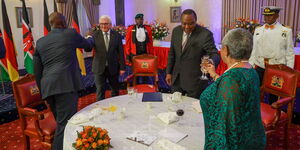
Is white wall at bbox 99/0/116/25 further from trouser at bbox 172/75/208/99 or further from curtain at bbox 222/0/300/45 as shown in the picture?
trouser at bbox 172/75/208/99

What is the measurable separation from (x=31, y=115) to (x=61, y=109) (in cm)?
30

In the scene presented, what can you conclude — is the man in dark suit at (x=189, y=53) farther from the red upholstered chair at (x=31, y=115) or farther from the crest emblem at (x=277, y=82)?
the red upholstered chair at (x=31, y=115)

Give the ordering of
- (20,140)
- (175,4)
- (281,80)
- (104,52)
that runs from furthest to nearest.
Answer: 1. (175,4)
2. (104,52)
3. (20,140)
4. (281,80)

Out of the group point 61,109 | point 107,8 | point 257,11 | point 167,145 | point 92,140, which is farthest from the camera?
point 107,8

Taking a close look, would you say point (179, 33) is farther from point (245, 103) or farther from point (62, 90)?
point (245, 103)

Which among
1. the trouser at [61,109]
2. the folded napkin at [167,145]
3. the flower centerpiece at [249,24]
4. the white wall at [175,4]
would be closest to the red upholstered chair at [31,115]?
the trouser at [61,109]

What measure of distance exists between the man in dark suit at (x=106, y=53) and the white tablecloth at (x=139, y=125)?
4.24ft

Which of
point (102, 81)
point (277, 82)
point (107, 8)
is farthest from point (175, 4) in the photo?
point (277, 82)

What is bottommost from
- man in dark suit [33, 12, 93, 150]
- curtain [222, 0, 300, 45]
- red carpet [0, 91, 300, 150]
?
red carpet [0, 91, 300, 150]

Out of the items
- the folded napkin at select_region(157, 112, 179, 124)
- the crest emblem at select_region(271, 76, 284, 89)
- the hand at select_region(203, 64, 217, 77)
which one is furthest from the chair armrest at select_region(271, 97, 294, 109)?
the folded napkin at select_region(157, 112, 179, 124)

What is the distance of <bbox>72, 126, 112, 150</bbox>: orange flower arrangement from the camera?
1.46 meters

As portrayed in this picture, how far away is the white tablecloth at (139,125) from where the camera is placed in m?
1.71

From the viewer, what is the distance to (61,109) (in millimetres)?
2568

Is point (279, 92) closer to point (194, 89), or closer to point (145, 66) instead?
point (194, 89)
